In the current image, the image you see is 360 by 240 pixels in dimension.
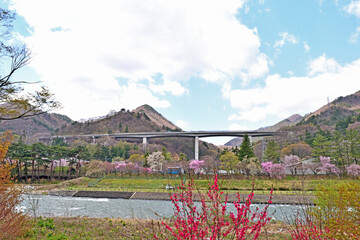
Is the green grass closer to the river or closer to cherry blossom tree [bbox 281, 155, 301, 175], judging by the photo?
cherry blossom tree [bbox 281, 155, 301, 175]

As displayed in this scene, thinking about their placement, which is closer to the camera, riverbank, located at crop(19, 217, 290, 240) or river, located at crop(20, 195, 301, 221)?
riverbank, located at crop(19, 217, 290, 240)

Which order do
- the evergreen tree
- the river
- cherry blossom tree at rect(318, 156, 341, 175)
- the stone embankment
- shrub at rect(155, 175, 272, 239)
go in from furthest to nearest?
the evergreen tree → cherry blossom tree at rect(318, 156, 341, 175) → the stone embankment → the river → shrub at rect(155, 175, 272, 239)

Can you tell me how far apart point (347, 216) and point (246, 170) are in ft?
145

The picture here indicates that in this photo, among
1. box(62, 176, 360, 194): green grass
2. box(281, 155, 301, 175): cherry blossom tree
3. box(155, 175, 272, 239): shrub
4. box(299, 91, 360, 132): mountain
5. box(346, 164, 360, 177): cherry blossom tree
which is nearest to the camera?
box(155, 175, 272, 239): shrub

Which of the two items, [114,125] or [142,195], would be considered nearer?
[142,195]

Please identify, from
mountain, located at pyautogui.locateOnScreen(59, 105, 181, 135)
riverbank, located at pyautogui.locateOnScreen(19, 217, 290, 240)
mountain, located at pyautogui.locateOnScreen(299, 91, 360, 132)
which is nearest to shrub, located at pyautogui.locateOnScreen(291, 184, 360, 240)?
riverbank, located at pyautogui.locateOnScreen(19, 217, 290, 240)

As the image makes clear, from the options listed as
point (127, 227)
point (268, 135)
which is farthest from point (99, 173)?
point (268, 135)

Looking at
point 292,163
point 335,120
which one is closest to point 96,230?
point 292,163

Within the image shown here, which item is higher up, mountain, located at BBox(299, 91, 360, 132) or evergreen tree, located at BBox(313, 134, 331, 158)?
mountain, located at BBox(299, 91, 360, 132)

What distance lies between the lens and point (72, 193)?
35.0 metres

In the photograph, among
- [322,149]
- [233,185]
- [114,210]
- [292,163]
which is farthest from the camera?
[292,163]

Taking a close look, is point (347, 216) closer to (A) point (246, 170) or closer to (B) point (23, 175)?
(A) point (246, 170)

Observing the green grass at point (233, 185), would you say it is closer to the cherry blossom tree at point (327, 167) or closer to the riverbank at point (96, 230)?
the cherry blossom tree at point (327, 167)

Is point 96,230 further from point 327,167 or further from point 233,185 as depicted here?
point 327,167
